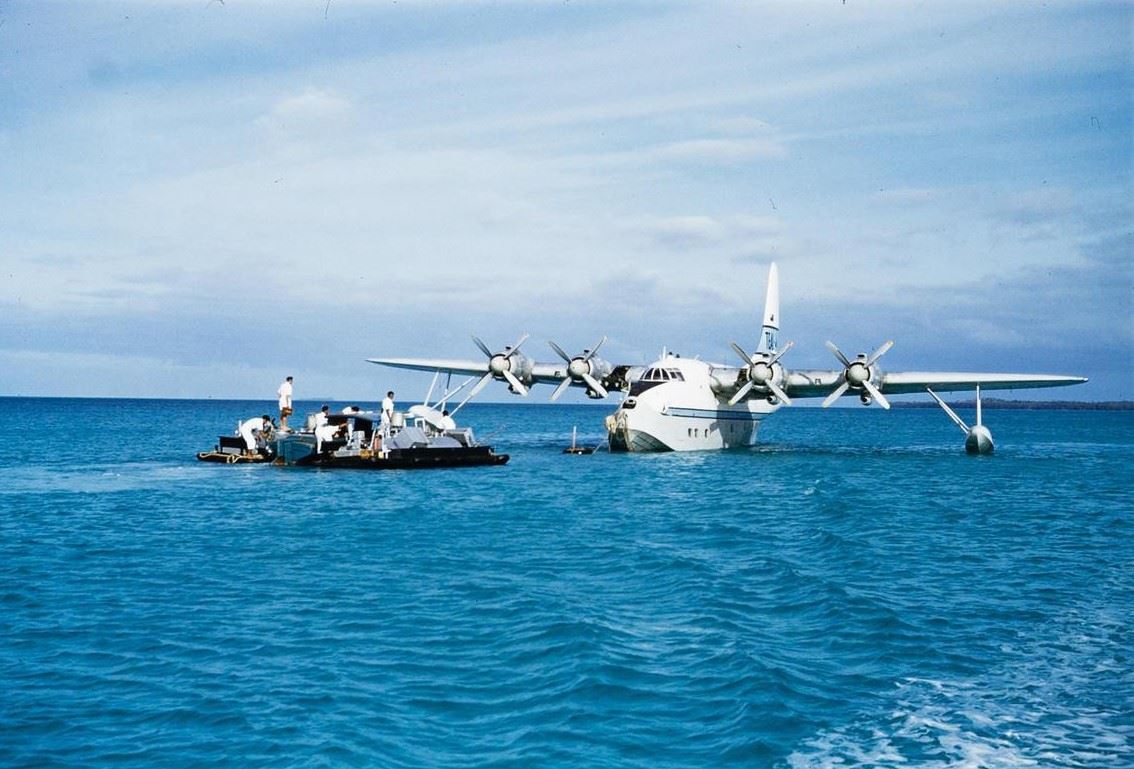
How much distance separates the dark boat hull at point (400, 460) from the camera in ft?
131

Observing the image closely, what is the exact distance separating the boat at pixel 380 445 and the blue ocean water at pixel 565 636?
1182 centimetres

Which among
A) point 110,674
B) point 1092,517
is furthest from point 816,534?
point 110,674

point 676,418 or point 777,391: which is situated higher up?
point 777,391

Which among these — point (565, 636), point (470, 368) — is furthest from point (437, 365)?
point (565, 636)

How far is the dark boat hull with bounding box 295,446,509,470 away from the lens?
4006 cm

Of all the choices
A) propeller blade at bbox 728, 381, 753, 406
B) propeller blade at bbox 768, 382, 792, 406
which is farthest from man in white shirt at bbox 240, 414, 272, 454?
propeller blade at bbox 768, 382, 792, 406

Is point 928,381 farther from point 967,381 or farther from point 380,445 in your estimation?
point 380,445

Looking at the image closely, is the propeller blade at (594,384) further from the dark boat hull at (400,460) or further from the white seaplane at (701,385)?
the dark boat hull at (400,460)

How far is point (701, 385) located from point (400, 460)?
18876mm

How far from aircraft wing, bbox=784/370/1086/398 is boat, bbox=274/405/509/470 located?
63.0ft

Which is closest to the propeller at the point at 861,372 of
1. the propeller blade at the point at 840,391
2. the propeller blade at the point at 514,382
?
the propeller blade at the point at 840,391

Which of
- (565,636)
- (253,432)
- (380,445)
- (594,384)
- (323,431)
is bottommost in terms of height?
(565,636)

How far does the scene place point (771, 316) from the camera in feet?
218

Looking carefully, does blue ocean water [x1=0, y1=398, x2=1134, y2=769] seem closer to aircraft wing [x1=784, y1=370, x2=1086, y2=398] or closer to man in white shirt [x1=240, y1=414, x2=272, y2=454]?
man in white shirt [x1=240, y1=414, x2=272, y2=454]
